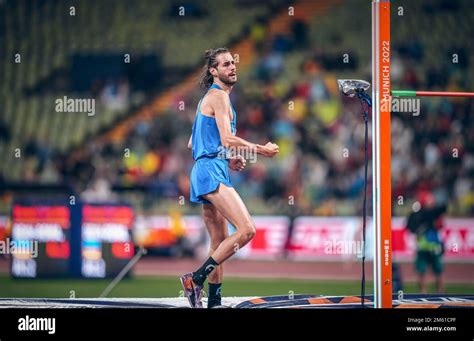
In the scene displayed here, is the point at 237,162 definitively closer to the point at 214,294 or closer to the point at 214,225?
the point at 214,225

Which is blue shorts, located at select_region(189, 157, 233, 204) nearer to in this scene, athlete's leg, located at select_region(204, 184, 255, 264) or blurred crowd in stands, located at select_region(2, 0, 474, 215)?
athlete's leg, located at select_region(204, 184, 255, 264)

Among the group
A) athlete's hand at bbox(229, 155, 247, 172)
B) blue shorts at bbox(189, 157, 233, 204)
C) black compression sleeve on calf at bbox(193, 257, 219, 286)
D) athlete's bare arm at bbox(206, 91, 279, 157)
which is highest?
athlete's bare arm at bbox(206, 91, 279, 157)

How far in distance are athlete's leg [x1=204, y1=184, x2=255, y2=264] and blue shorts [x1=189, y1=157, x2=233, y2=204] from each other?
0.06 meters

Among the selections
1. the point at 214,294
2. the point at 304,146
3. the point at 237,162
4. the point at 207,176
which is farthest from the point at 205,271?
the point at 304,146

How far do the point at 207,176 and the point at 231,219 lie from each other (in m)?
0.44

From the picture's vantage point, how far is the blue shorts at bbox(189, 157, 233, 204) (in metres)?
7.04

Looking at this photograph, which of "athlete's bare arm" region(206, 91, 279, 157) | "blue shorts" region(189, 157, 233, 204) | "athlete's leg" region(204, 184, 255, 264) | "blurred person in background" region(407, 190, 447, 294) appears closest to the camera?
"athlete's bare arm" region(206, 91, 279, 157)

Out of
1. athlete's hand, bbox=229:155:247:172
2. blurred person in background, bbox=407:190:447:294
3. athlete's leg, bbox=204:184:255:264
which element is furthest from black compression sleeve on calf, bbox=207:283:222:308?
blurred person in background, bbox=407:190:447:294

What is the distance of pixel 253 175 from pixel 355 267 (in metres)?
2.43

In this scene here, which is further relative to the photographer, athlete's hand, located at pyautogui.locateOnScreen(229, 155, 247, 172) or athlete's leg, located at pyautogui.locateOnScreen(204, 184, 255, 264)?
athlete's hand, located at pyautogui.locateOnScreen(229, 155, 247, 172)

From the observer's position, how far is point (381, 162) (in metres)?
6.86

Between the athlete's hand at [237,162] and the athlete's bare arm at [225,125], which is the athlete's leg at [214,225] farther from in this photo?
the athlete's bare arm at [225,125]

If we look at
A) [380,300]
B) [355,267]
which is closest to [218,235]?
[380,300]

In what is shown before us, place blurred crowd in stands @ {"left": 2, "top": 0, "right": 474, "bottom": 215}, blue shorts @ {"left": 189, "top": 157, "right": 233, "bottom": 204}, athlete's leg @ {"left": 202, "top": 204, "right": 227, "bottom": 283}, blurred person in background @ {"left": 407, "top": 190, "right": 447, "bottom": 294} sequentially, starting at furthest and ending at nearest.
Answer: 1. blurred crowd in stands @ {"left": 2, "top": 0, "right": 474, "bottom": 215}
2. blurred person in background @ {"left": 407, "top": 190, "right": 447, "bottom": 294}
3. athlete's leg @ {"left": 202, "top": 204, "right": 227, "bottom": 283}
4. blue shorts @ {"left": 189, "top": 157, "right": 233, "bottom": 204}
